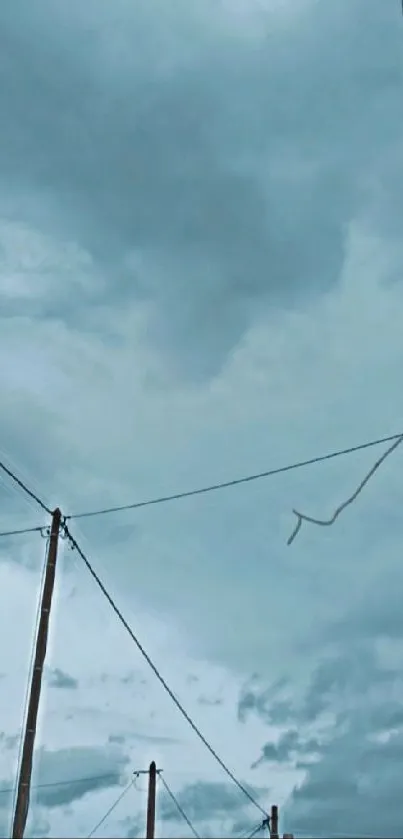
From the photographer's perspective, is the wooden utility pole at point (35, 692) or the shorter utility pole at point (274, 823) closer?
the wooden utility pole at point (35, 692)

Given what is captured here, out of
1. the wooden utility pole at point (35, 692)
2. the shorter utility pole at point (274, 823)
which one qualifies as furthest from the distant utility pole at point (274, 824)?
the wooden utility pole at point (35, 692)

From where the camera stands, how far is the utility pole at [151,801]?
115ft

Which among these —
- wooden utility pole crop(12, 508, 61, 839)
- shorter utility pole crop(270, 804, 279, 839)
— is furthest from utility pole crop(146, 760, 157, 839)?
wooden utility pole crop(12, 508, 61, 839)

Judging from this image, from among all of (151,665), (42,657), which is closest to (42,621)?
(42,657)

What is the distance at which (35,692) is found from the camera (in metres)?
18.1

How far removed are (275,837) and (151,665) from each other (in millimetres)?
26460

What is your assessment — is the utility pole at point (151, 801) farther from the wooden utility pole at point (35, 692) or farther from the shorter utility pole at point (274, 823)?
the wooden utility pole at point (35, 692)

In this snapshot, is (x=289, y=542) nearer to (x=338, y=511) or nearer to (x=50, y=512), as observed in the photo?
(x=338, y=511)

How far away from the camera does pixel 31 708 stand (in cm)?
1784

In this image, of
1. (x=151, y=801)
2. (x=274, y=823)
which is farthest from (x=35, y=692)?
(x=274, y=823)

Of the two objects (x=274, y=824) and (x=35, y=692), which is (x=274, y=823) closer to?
(x=274, y=824)

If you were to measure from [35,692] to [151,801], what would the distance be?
68.3ft

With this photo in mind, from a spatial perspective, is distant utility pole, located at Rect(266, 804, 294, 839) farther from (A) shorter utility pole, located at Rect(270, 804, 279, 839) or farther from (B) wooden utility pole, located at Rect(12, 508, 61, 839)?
(B) wooden utility pole, located at Rect(12, 508, 61, 839)

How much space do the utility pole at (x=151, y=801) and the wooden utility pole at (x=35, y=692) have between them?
1950cm
